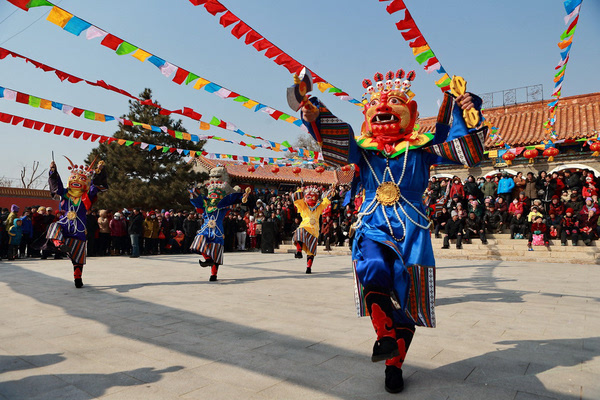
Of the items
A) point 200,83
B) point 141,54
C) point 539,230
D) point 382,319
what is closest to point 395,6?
point 200,83

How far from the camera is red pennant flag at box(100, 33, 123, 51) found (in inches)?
180

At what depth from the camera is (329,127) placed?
10.1ft

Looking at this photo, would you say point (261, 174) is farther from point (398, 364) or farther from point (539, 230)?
point (398, 364)

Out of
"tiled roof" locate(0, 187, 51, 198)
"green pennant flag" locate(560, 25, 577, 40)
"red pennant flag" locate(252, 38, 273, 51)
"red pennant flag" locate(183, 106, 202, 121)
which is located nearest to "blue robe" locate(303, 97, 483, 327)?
"red pennant flag" locate(252, 38, 273, 51)

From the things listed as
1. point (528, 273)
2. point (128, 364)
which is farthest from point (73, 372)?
point (528, 273)

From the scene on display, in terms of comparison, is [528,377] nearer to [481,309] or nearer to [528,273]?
[481,309]

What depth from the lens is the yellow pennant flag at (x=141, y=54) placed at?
488 cm

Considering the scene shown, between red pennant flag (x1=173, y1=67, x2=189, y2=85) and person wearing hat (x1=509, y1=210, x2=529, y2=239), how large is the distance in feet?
37.9

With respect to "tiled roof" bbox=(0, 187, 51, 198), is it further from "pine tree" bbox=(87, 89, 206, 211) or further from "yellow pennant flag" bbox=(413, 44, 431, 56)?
"yellow pennant flag" bbox=(413, 44, 431, 56)

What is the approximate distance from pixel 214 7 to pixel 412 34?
2.24 m

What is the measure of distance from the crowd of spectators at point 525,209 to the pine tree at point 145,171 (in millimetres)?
14139

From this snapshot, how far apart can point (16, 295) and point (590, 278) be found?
33.0 ft

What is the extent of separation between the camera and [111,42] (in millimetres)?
4629

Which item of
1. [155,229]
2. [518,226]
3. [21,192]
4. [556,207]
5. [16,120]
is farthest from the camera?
[21,192]
